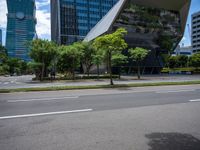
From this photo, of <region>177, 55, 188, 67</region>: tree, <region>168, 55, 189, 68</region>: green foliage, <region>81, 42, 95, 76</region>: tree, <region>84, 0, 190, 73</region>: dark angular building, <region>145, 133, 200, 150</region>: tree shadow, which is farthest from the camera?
<region>168, 55, 189, 68</region>: green foliage

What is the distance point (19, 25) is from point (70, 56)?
149 m

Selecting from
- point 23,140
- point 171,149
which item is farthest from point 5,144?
point 171,149

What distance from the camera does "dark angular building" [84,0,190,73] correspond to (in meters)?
59.8

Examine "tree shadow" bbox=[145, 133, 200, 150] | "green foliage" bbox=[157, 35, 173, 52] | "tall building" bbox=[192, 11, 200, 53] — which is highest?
"tall building" bbox=[192, 11, 200, 53]

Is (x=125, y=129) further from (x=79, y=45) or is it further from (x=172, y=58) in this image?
(x=172, y=58)

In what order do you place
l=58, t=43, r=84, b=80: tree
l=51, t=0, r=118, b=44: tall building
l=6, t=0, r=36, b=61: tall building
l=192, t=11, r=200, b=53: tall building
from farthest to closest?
l=6, t=0, r=36, b=61: tall building < l=192, t=11, r=200, b=53: tall building < l=51, t=0, r=118, b=44: tall building < l=58, t=43, r=84, b=80: tree

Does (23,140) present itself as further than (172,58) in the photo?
No

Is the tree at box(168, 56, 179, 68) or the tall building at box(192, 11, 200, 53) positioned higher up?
the tall building at box(192, 11, 200, 53)

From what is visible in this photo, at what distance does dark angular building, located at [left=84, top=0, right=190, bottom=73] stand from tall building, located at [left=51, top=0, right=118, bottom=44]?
4552cm

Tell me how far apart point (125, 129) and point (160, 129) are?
3.23 feet

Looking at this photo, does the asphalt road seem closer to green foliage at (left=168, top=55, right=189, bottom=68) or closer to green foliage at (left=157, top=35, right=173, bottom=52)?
green foliage at (left=157, top=35, right=173, bottom=52)

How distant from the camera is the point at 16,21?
6398 inches

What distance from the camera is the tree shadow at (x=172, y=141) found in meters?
4.25

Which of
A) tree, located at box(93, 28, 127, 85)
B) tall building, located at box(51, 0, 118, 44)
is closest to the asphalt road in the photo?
tree, located at box(93, 28, 127, 85)
